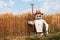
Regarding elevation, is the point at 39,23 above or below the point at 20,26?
above

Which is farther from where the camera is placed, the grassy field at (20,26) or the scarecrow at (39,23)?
the scarecrow at (39,23)

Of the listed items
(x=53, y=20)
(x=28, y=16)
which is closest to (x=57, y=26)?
(x=53, y=20)

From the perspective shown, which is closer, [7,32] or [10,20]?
[7,32]

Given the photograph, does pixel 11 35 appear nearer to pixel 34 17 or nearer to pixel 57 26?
pixel 34 17

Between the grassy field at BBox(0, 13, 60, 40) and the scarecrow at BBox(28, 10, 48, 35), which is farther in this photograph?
the scarecrow at BBox(28, 10, 48, 35)

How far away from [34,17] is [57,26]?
61.6 inches

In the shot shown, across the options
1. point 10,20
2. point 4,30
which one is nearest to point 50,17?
point 10,20

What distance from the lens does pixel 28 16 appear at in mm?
13391

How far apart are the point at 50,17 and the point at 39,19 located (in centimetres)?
A: 180

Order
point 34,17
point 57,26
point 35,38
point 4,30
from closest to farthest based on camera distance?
point 35,38, point 4,30, point 34,17, point 57,26

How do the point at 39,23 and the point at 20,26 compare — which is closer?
the point at 39,23

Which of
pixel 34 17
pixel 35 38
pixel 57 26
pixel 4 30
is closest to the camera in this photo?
pixel 35 38

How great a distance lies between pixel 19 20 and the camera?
43.0 ft

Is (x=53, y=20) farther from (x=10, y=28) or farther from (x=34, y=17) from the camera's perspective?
(x=10, y=28)
